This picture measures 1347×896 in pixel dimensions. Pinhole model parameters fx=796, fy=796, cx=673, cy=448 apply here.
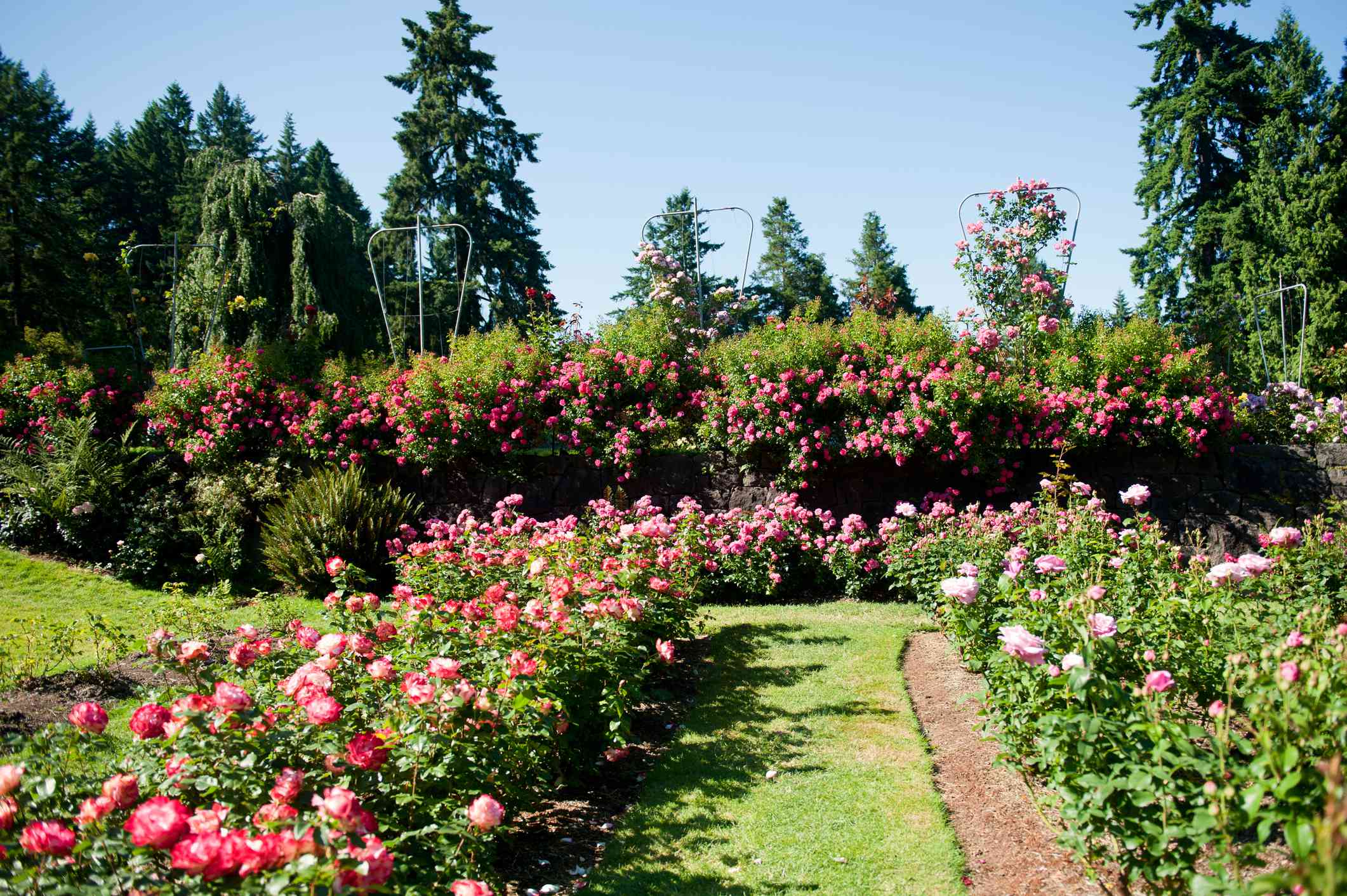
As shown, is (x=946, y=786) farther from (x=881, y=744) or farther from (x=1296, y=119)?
(x=1296, y=119)

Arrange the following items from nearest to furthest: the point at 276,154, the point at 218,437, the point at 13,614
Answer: the point at 13,614 < the point at 218,437 < the point at 276,154

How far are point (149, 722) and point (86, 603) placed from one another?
661 centimetres

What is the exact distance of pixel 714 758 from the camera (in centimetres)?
371

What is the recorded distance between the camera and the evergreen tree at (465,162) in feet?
70.2

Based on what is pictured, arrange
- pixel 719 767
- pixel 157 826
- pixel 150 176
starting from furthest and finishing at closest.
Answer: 1. pixel 150 176
2. pixel 719 767
3. pixel 157 826

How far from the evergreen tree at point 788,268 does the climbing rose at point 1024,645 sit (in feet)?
95.2

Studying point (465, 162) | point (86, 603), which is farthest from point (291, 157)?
point (86, 603)

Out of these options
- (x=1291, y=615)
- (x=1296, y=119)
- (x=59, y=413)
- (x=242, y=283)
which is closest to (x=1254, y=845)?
(x=1291, y=615)

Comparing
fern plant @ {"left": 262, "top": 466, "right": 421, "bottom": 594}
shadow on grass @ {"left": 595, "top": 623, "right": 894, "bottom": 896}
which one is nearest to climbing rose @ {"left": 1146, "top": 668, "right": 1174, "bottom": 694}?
shadow on grass @ {"left": 595, "top": 623, "right": 894, "bottom": 896}

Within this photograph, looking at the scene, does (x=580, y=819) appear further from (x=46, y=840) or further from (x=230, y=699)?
(x=46, y=840)

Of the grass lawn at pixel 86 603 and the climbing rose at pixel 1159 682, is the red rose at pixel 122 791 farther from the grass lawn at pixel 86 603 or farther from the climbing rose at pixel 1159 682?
the grass lawn at pixel 86 603

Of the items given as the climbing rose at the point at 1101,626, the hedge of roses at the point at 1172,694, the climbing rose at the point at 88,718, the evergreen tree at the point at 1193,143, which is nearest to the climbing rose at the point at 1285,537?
the hedge of roses at the point at 1172,694

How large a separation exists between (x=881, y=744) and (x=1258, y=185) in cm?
1983

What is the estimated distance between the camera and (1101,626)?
235 cm
